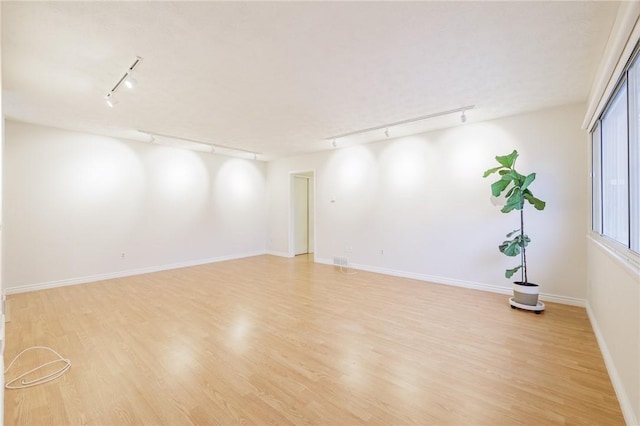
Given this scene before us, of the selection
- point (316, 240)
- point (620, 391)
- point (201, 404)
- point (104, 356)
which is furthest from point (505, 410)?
point (316, 240)

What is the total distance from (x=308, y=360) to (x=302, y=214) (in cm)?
588

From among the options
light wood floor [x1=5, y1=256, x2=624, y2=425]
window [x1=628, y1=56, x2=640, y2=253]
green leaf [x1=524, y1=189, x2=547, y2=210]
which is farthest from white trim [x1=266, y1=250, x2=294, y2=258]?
window [x1=628, y1=56, x2=640, y2=253]

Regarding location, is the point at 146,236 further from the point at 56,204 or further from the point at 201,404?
the point at 201,404

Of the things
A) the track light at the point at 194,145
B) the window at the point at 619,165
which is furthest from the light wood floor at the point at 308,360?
the track light at the point at 194,145

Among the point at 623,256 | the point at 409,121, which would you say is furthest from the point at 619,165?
the point at 409,121

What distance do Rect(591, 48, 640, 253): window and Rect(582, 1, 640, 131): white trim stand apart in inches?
2.3

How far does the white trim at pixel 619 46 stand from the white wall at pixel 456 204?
1.28 meters

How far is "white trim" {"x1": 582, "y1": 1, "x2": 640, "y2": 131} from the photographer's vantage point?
5.43 ft

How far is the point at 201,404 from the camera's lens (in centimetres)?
186

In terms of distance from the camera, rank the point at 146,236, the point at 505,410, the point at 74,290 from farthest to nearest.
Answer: the point at 146,236, the point at 74,290, the point at 505,410

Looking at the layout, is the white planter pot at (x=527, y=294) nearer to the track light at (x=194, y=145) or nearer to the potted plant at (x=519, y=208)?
the potted plant at (x=519, y=208)

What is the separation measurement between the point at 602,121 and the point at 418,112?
6.59ft

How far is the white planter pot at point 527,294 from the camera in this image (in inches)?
136

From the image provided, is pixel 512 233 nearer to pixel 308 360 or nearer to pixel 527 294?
pixel 527 294
